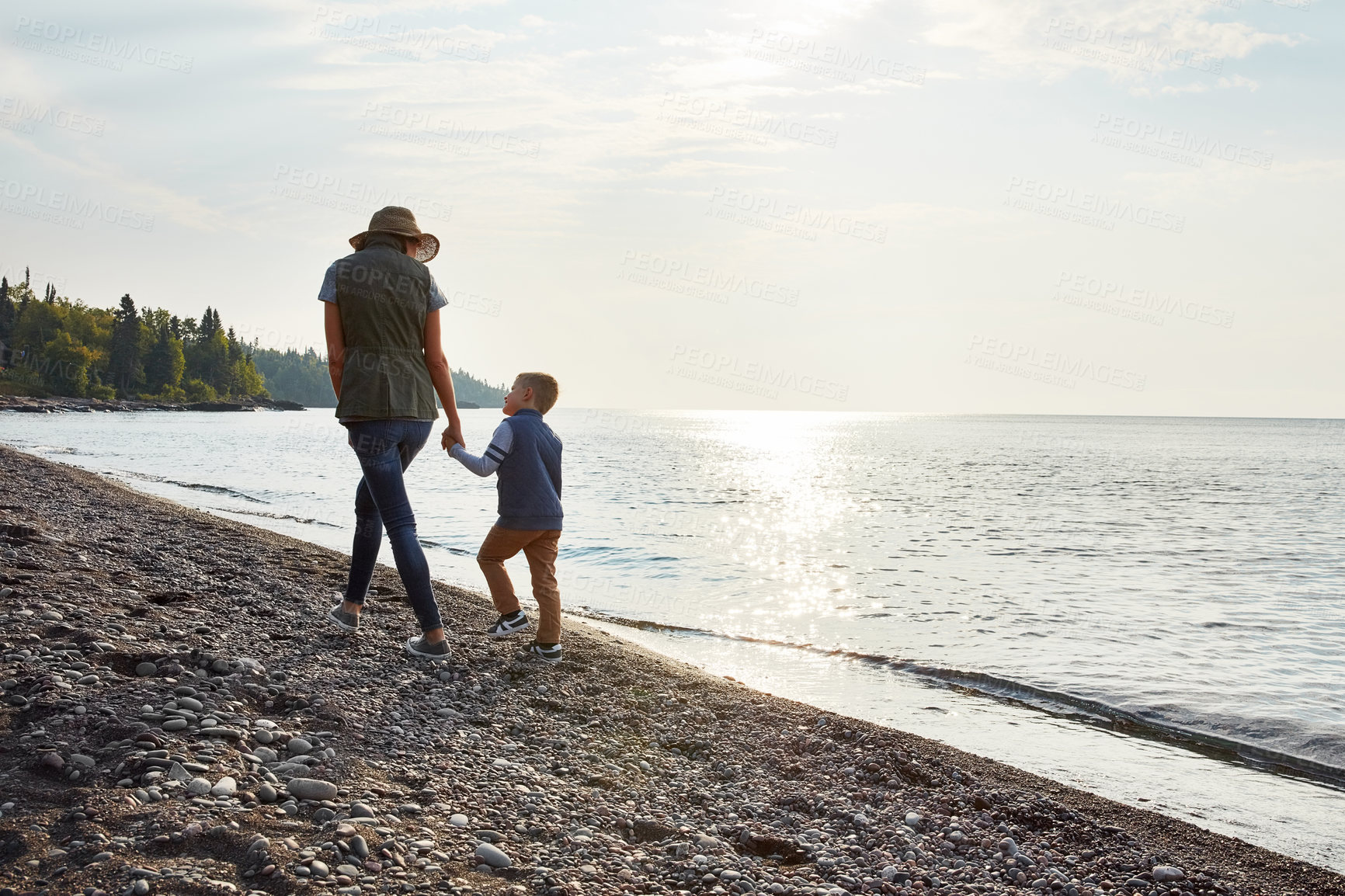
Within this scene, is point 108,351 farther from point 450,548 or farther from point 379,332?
point 379,332

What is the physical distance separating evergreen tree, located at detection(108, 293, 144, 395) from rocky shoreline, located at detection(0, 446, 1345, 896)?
128871mm

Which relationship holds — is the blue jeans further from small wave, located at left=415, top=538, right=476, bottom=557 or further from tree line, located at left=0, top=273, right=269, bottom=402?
tree line, located at left=0, top=273, right=269, bottom=402

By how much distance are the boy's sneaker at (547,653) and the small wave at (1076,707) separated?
4064mm

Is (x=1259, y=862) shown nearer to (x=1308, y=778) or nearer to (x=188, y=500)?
(x=1308, y=778)

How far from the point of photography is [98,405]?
106m

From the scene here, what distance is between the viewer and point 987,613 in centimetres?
1157

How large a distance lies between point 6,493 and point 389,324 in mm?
12815

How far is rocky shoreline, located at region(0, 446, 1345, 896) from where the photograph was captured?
2896 mm

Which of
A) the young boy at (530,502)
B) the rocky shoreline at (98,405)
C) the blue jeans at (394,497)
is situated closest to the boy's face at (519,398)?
the young boy at (530,502)

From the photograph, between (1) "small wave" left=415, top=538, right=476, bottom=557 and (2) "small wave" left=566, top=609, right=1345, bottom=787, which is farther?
(1) "small wave" left=415, top=538, right=476, bottom=557

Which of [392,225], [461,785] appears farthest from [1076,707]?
[392,225]

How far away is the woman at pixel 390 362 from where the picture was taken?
195 inches

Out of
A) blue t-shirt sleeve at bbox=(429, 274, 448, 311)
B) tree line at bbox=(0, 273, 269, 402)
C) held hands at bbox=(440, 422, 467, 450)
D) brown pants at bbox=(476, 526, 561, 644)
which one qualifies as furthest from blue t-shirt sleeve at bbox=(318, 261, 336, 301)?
tree line at bbox=(0, 273, 269, 402)

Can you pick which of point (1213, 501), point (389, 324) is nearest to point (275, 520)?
point (389, 324)
